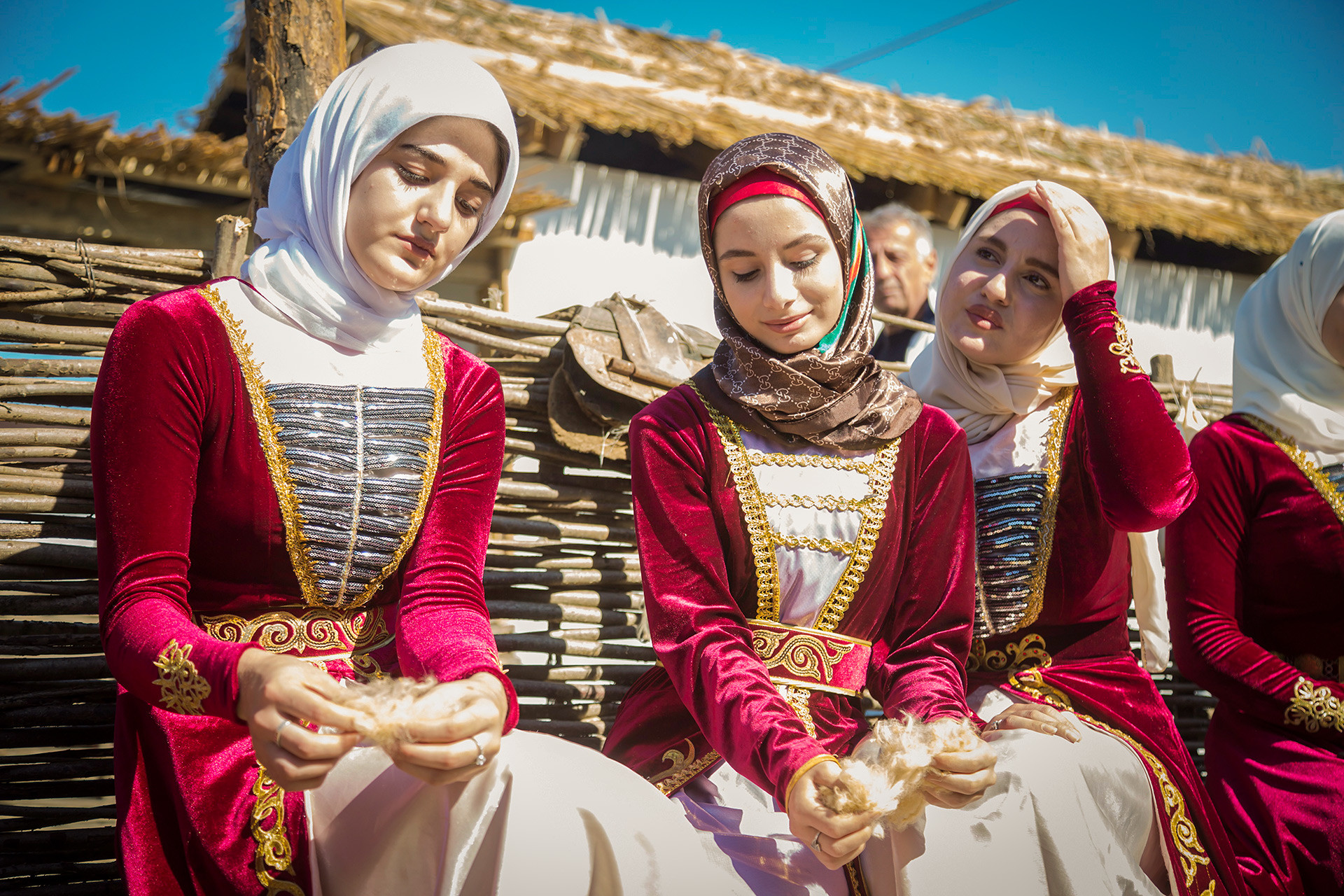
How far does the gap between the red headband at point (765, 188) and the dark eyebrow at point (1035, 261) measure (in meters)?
0.59

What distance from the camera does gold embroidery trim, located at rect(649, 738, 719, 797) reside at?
1.98m

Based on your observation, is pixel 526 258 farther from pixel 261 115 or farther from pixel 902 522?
pixel 902 522

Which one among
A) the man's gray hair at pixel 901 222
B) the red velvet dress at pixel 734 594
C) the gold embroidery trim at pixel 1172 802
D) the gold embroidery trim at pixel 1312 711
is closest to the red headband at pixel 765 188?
the red velvet dress at pixel 734 594

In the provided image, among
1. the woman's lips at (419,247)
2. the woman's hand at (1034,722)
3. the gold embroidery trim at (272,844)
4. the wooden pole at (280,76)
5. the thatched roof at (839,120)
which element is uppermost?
the thatched roof at (839,120)

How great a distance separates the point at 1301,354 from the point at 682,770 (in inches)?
85.0

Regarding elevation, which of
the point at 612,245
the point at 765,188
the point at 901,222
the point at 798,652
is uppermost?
the point at 612,245

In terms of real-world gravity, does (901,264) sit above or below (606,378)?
above

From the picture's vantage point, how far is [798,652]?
206 cm

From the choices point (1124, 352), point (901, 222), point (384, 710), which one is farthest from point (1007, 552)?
point (901, 222)

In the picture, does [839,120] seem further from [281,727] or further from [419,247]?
[281,727]

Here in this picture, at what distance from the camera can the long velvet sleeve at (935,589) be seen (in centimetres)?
201

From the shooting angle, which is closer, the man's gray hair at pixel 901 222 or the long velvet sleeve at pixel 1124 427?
the long velvet sleeve at pixel 1124 427

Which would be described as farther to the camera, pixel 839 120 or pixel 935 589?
pixel 839 120

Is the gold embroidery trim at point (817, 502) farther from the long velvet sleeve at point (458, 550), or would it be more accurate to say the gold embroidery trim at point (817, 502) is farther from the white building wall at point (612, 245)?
the white building wall at point (612, 245)
